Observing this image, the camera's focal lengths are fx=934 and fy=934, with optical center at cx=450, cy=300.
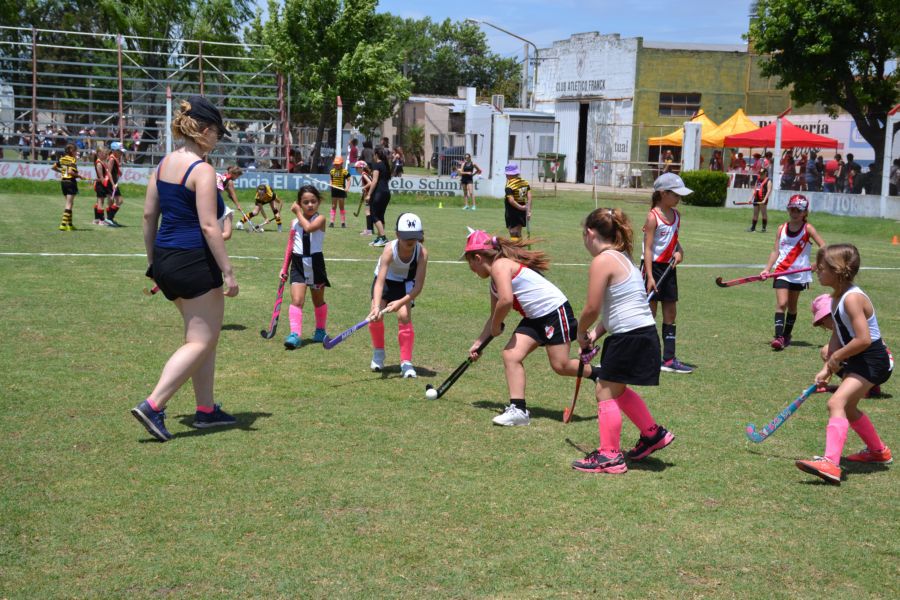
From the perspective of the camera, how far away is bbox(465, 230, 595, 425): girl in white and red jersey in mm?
6938

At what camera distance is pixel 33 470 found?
218 inches

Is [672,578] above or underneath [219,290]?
underneath

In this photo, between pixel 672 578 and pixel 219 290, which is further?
pixel 219 290

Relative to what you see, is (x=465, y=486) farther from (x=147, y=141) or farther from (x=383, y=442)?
(x=147, y=141)

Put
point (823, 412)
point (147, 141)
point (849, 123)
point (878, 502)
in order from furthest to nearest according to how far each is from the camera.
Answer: point (849, 123) → point (147, 141) → point (823, 412) → point (878, 502)

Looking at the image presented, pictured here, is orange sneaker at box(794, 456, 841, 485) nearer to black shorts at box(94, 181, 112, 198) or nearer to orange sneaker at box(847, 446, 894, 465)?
orange sneaker at box(847, 446, 894, 465)

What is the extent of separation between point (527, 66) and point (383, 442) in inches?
2178

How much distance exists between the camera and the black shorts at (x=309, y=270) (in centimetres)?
947

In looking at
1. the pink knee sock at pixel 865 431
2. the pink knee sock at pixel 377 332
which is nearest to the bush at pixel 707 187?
the pink knee sock at pixel 377 332

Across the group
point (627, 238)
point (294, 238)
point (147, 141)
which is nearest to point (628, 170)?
point (147, 141)

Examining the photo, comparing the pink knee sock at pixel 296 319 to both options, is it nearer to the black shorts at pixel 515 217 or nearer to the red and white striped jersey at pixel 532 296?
the red and white striped jersey at pixel 532 296

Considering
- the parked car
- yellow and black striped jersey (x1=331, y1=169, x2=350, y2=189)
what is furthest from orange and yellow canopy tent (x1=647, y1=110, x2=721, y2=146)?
yellow and black striped jersey (x1=331, y1=169, x2=350, y2=189)

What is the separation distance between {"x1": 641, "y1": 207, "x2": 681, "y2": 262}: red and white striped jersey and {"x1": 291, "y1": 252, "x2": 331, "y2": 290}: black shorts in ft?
10.9

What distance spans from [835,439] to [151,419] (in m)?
4.35
